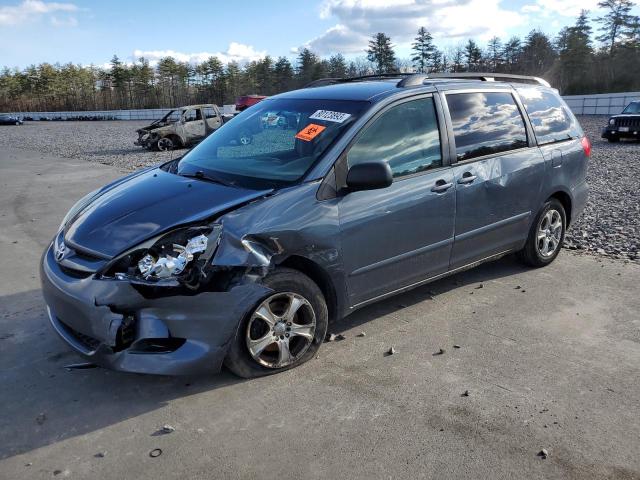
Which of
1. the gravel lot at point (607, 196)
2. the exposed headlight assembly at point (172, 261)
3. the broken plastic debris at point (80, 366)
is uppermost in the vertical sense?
the exposed headlight assembly at point (172, 261)

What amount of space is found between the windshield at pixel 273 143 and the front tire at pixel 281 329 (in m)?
0.69

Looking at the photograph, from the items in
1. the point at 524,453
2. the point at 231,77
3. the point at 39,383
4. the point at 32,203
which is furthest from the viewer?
the point at 231,77

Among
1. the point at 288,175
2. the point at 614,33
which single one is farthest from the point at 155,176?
the point at 614,33

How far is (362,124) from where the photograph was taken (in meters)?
3.80

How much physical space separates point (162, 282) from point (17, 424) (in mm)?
1123

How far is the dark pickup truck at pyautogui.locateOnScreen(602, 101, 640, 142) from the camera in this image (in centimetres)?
1794

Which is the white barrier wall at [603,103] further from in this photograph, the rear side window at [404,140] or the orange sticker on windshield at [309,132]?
the orange sticker on windshield at [309,132]

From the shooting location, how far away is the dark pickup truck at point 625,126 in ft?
58.9

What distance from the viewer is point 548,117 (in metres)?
5.38

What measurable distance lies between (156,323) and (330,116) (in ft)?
6.34

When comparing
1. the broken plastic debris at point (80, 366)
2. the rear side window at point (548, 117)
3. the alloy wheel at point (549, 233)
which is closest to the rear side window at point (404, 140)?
the rear side window at point (548, 117)

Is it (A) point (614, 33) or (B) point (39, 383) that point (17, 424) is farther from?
(A) point (614, 33)

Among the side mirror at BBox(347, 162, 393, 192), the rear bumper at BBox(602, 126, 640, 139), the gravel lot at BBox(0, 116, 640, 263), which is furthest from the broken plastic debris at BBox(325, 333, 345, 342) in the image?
the rear bumper at BBox(602, 126, 640, 139)

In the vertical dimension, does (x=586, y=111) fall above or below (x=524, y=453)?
above
